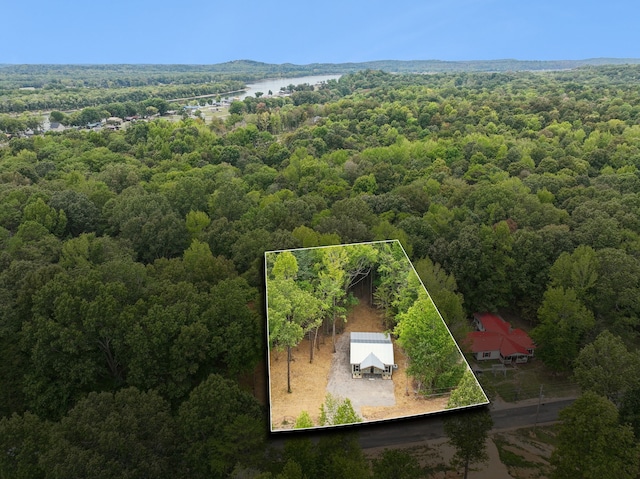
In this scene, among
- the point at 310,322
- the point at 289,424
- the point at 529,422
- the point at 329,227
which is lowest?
the point at 529,422

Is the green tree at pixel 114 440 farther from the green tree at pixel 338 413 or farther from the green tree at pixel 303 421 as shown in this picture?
the green tree at pixel 338 413

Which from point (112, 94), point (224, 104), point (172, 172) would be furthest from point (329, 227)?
point (112, 94)

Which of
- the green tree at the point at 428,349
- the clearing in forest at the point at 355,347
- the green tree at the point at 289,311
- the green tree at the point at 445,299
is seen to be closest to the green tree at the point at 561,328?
the green tree at the point at 445,299

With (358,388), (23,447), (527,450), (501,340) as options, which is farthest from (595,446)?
(23,447)

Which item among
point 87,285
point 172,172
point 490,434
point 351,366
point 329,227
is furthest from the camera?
point 172,172

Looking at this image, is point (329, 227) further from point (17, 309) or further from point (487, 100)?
point (487, 100)

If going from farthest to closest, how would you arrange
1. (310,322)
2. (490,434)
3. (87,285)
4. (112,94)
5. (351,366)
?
(112,94), (490,434), (87,285), (310,322), (351,366)

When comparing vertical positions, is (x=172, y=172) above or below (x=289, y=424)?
below
